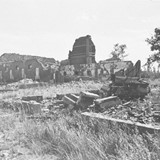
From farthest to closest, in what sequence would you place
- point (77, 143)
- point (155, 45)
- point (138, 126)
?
point (155, 45) < point (138, 126) < point (77, 143)

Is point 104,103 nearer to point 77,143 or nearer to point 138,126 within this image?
point 138,126

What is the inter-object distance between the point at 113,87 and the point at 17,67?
30263 millimetres

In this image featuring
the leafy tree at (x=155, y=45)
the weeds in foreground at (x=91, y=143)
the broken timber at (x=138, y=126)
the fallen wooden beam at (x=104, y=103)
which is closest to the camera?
the weeds in foreground at (x=91, y=143)

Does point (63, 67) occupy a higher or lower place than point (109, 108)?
higher

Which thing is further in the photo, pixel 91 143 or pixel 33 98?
pixel 33 98

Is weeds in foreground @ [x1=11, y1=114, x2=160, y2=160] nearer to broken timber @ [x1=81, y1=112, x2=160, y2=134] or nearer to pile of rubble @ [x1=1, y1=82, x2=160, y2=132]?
broken timber @ [x1=81, y1=112, x2=160, y2=134]

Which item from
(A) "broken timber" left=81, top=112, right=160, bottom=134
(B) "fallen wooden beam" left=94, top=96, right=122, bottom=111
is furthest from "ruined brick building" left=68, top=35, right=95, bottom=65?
(A) "broken timber" left=81, top=112, right=160, bottom=134

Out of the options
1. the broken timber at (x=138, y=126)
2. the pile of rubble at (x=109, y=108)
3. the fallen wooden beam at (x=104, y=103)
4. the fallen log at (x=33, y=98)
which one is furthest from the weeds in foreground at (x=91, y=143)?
the fallen log at (x=33, y=98)

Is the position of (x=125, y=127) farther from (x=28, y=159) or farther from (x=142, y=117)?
(x=28, y=159)

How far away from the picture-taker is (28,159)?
303cm

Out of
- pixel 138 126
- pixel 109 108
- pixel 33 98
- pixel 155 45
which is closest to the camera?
pixel 138 126

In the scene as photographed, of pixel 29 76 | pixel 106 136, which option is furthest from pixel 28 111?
pixel 29 76

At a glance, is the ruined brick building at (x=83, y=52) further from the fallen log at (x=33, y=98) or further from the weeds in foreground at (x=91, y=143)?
the weeds in foreground at (x=91, y=143)

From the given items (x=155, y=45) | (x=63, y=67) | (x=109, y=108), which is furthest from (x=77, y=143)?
(x=63, y=67)
